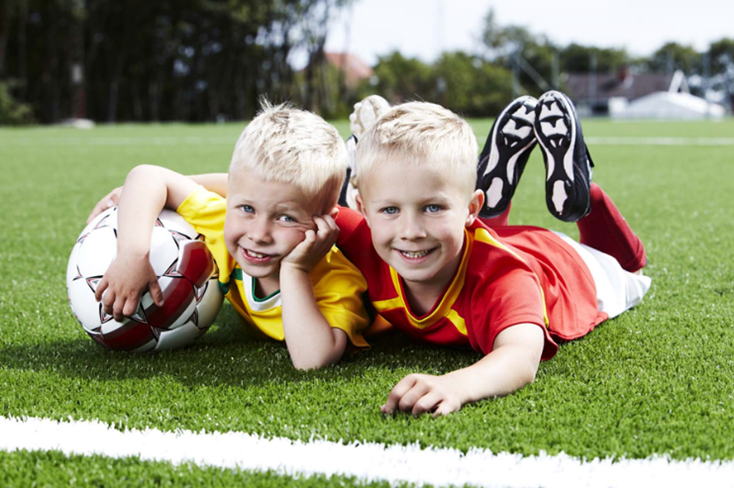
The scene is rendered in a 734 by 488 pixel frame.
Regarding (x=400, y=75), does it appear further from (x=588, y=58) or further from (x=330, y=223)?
(x=330, y=223)

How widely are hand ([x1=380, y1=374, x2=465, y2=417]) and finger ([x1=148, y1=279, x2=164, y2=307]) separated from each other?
2.96ft

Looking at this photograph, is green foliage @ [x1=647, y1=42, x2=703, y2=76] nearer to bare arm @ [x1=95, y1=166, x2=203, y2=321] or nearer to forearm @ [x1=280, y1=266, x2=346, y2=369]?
bare arm @ [x1=95, y1=166, x2=203, y2=321]

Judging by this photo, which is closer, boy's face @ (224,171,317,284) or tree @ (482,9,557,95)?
boy's face @ (224,171,317,284)

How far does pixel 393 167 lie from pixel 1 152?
36.1 feet

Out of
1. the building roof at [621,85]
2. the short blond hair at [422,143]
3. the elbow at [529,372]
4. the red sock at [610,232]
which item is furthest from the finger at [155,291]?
the building roof at [621,85]

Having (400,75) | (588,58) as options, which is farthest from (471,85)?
(588,58)

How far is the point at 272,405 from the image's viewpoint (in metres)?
1.77

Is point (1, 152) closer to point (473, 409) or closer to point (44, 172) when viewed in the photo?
point (44, 172)

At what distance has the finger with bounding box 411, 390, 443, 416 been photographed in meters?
1.67

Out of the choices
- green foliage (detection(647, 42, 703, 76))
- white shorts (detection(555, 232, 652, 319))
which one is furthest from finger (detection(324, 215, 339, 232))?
green foliage (detection(647, 42, 703, 76))

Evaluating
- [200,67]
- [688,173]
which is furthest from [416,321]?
[200,67]

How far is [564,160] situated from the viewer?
2926mm

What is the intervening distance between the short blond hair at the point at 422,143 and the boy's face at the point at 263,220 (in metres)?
0.20

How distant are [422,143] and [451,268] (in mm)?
407
